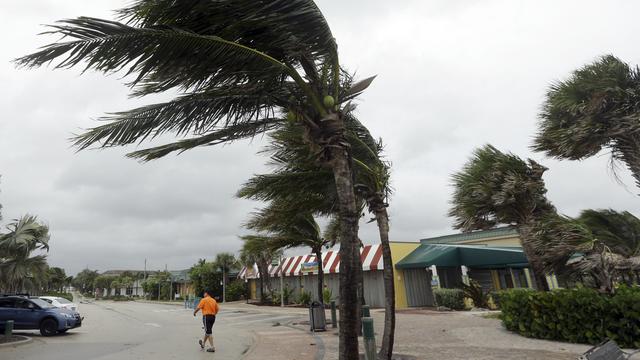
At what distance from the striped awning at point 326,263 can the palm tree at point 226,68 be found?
1684 centimetres

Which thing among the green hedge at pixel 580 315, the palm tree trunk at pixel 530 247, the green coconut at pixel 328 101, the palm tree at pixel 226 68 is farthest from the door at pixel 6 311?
the palm tree trunk at pixel 530 247

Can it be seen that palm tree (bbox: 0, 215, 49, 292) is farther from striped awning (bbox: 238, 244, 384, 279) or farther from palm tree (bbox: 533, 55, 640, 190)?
palm tree (bbox: 533, 55, 640, 190)

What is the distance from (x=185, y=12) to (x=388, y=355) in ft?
23.1

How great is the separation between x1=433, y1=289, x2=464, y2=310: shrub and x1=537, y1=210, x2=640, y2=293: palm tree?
13474mm

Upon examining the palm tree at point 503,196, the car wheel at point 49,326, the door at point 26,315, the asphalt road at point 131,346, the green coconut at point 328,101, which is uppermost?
the green coconut at point 328,101

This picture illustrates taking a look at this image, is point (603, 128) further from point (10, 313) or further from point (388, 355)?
point (10, 313)

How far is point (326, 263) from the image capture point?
Answer: 29797 millimetres

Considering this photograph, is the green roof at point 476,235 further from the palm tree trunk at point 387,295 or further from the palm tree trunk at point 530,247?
the palm tree trunk at point 387,295

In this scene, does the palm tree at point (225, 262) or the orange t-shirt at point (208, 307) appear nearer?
the orange t-shirt at point (208, 307)

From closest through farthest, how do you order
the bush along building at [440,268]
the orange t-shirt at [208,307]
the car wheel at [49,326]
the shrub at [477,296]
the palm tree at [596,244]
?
the palm tree at [596,244], the orange t-shirt at [208,307], the car wheel at [49,326], the shrub at [477,296], the bush along building at [440,268]

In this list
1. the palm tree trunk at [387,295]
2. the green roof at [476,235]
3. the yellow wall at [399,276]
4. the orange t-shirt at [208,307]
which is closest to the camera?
the palm tree trunk at [387,295]

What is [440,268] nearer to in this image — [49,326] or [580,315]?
[580,315]

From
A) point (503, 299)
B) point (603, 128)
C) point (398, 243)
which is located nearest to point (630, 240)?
point (603, 128)

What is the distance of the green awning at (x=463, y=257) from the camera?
64.3 ft
